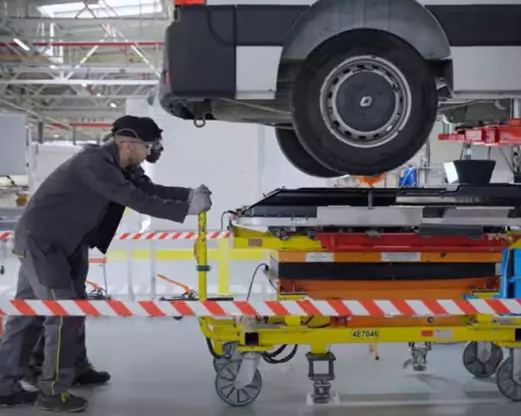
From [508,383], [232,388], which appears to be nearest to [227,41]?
[232,388]

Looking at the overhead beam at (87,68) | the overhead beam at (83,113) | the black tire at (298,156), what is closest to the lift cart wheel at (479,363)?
the black tire at (298,156)

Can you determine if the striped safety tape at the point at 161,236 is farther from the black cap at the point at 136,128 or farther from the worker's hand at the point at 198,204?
the worker's hand at the point at 198,204

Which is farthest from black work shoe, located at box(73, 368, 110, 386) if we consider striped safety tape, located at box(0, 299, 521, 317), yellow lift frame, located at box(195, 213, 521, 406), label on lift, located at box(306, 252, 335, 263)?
label on lift, located at box(306, 252, 335, 263)

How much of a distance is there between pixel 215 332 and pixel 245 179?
515 cm

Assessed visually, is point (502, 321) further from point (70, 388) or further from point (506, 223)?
point (70, 388)

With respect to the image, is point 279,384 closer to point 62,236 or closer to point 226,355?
point 226,355

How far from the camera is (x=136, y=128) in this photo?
435cm

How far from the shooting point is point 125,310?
3.69 meters

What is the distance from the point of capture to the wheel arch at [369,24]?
3.78 meters

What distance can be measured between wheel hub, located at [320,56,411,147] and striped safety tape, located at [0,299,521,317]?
82cm

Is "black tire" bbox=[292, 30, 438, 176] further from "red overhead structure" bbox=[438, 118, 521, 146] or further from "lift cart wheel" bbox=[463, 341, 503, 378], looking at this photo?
"lift cart wheel" bbox=[463, 341, 503, 378]

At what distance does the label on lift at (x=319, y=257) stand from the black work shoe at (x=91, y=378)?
5.18ft

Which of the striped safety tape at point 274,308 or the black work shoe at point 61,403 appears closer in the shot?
the striped safety tape at point 274,308

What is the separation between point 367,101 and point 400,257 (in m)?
1.02
